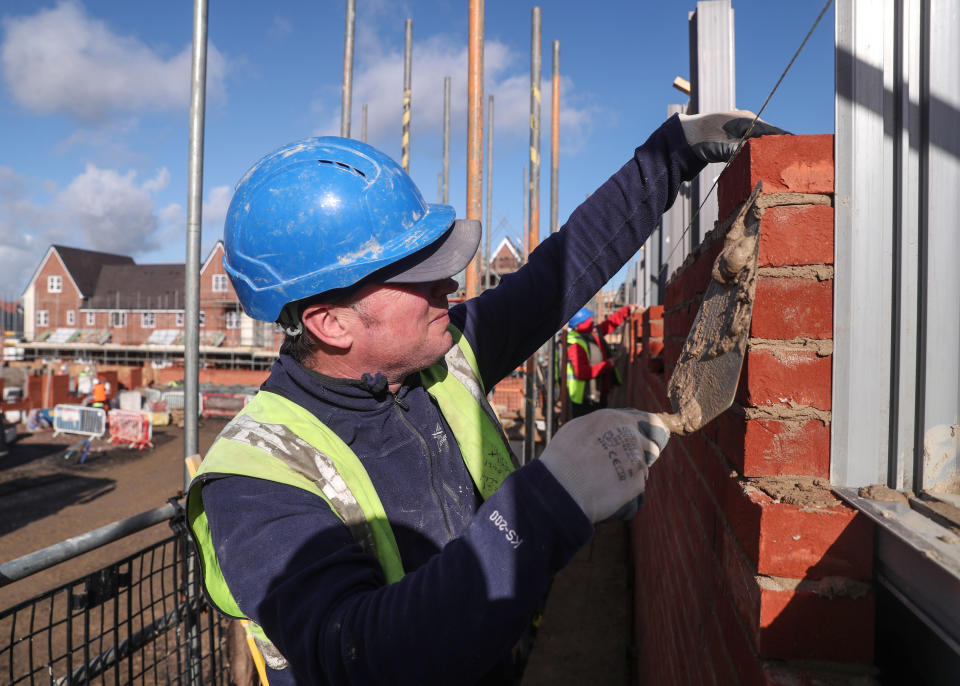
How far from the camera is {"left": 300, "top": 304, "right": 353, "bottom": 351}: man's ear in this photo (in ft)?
5.43

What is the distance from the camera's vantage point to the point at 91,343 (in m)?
39.8

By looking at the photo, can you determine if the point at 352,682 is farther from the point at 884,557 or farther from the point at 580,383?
the point at 580,383

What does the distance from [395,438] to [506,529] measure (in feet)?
2.05

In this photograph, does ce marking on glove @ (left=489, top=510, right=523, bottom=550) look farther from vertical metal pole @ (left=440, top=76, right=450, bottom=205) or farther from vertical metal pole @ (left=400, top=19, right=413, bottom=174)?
vertical metal pole @ (left=440, top=76, right=450, bottom=205)

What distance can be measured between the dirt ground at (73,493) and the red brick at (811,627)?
946 cm

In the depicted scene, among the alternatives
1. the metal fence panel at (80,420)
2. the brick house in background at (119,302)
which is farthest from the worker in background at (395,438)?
the brick house in background at (119,302)

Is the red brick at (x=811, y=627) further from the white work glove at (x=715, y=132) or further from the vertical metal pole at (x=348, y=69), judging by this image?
the vertical metal pole at (x=348, y=69)

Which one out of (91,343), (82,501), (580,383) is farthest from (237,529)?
(91,343)

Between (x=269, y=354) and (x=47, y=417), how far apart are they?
11831 mm

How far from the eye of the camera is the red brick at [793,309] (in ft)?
4.29

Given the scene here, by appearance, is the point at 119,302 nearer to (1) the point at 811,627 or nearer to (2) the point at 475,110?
(2) the point at 475,110

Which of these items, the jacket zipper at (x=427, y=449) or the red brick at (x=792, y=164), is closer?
the red brick at (x=792, y=164)

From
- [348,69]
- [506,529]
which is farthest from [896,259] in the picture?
[348,69]

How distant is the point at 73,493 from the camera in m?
13.6
